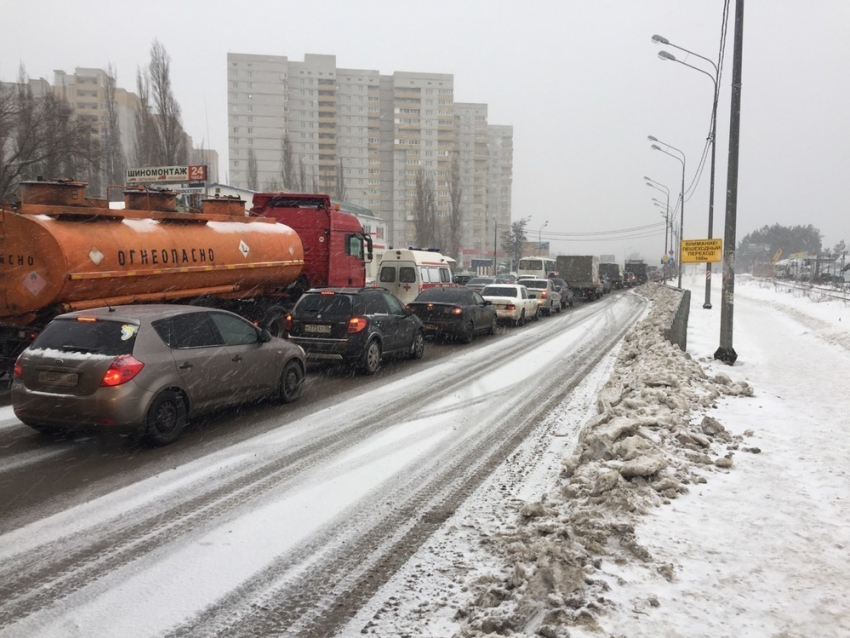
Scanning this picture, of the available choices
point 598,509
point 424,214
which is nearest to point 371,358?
point 598,509

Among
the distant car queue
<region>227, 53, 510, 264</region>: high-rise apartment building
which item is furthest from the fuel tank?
<region>227, 53, 510, 264</region>: high-rise apartment building

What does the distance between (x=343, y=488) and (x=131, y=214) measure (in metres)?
8.06

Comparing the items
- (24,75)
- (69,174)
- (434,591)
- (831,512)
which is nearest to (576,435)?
(831,512)

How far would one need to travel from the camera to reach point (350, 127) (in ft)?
358

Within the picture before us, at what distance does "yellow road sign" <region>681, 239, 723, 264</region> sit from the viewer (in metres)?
19.4

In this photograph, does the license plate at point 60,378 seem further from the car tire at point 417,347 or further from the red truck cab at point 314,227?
the red truck cab at point 314,227

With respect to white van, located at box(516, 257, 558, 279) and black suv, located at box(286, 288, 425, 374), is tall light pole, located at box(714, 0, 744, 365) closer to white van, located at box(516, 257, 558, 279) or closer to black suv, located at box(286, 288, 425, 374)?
black suv, located at box(286, 288, 425, 374)

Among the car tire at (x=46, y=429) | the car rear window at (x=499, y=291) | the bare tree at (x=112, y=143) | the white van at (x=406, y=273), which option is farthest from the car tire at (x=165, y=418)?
the bare tree at (x=112, y=143)

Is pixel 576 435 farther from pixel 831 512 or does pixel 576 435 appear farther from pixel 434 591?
pixel 434 591

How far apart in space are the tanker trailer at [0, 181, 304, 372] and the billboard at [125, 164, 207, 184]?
17872 millimetres

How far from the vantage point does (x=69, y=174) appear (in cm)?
3716

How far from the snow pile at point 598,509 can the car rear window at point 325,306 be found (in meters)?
5.21

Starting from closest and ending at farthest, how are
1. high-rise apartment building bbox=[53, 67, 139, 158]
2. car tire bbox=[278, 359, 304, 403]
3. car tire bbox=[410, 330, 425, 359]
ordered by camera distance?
car tire bbox=[278, 359, 304, 403] → car tire bbox=[410, 330, 425, 359] → high-rise apartment building bbox=[53, 67, 139, 158]

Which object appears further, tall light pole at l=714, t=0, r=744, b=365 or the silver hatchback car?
tall light pole at l=714, t=0, r=744, b=365
